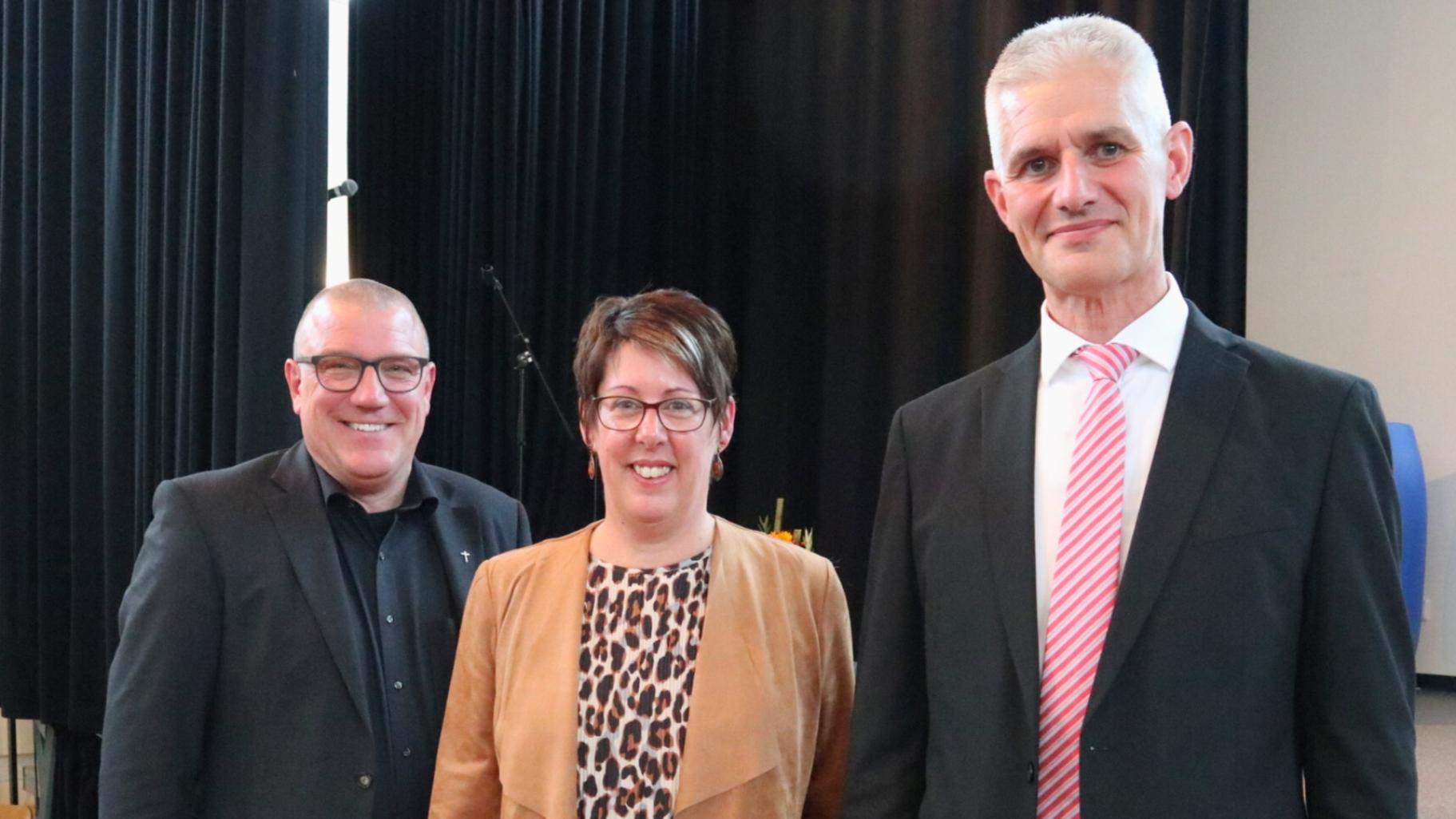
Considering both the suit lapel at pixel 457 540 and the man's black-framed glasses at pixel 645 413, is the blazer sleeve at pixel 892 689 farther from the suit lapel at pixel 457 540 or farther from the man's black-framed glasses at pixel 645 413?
the suit lapel at pixel 457 540

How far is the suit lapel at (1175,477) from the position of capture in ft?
4.78

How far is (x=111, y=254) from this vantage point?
4.15m

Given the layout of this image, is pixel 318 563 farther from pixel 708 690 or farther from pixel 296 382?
pixel 708 690

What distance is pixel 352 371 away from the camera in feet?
7.27

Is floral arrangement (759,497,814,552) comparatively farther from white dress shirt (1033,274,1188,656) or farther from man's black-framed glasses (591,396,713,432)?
white dress shirt (1033,274,1188,656)

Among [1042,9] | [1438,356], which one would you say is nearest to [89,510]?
[1042,9]

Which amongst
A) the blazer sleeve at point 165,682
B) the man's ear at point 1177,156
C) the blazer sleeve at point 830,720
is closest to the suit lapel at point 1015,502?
the man's ear at point 1177,156

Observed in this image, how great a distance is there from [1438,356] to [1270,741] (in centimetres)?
441

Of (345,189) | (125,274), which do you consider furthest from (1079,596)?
(125,274)

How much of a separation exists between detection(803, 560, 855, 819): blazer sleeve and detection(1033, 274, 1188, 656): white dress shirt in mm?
464

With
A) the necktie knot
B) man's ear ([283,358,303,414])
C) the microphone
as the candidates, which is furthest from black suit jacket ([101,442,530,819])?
the microphone

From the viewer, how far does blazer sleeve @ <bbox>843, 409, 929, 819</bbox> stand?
1634 millimetres

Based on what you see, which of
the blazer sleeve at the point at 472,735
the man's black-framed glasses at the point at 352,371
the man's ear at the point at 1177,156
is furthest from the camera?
the man's black-framed glasses at the point at 352,371

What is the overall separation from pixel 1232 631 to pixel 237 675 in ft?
5.08
